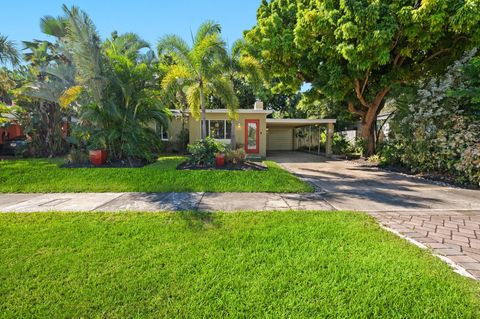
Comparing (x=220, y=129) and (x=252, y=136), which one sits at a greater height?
(x=220, y=129)

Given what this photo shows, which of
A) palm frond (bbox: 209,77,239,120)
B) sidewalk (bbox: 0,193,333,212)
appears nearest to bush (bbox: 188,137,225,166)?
palm frond (bbox: 209,77,239,120)

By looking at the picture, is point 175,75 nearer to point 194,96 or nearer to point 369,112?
point 194,96

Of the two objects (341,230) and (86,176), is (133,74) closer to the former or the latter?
(86,176)

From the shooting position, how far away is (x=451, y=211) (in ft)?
15.0

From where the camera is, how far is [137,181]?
678cm

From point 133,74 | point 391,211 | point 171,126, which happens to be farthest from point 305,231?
point 171,126

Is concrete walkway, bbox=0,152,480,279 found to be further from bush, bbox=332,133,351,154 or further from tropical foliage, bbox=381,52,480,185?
bush, bbox=332,133,351,154

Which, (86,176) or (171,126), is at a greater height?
(171,126)

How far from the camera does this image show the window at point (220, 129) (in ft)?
47.1

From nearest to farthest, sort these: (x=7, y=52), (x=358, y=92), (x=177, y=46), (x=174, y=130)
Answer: (x=177, y=46) → (x=7, y=52) → (x=358, y=92) → (x=174, y=130)

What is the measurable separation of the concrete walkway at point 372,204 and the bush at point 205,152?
3.44 metres

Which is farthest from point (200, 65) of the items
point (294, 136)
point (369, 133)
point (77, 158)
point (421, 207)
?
point (294, 136)

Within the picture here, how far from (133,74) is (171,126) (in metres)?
5.69

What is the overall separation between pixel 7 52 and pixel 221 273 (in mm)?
14137
